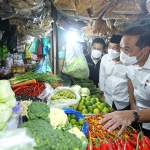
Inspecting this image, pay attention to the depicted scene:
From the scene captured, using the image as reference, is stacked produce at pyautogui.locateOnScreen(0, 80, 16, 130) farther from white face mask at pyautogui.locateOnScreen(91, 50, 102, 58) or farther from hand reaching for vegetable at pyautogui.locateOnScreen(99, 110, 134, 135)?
white face mask at pyautogui.locateOnScreen(91, 50, 102, 58)

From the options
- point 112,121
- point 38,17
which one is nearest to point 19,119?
point 112,121

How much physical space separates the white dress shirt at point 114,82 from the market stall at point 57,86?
0.38 m

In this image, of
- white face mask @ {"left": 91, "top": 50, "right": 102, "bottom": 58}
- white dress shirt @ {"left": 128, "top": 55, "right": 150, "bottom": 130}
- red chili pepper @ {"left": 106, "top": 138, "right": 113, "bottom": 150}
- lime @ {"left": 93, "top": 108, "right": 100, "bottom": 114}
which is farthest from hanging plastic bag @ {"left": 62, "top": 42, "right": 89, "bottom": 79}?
red chili pepper @ {"left": 106, "top": 138, "right": 113, "bottom": 150}

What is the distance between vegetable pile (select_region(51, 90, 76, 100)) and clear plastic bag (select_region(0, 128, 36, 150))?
5.93 feet

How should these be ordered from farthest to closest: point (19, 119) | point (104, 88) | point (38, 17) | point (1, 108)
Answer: point (104, 88)
point (38, 17)
point (19, 119)
point (1, 108)

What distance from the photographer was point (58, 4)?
8.71 feet

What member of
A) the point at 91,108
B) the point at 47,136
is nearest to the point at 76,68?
the point at 91,108

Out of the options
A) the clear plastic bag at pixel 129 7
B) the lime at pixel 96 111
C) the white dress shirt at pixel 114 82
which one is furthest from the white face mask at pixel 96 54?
the lime at pixel 96 111

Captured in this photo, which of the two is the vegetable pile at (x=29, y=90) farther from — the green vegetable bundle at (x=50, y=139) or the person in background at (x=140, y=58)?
the green vegetable bundle at (x=50, y=139)

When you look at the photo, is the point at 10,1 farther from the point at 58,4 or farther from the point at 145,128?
the point at 145,128

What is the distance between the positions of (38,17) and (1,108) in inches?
124

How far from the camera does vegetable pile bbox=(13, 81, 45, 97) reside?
2.83 m

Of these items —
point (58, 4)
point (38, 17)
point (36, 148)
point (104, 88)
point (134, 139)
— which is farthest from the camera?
point (104, 88)

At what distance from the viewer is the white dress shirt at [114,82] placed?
4379 mm
